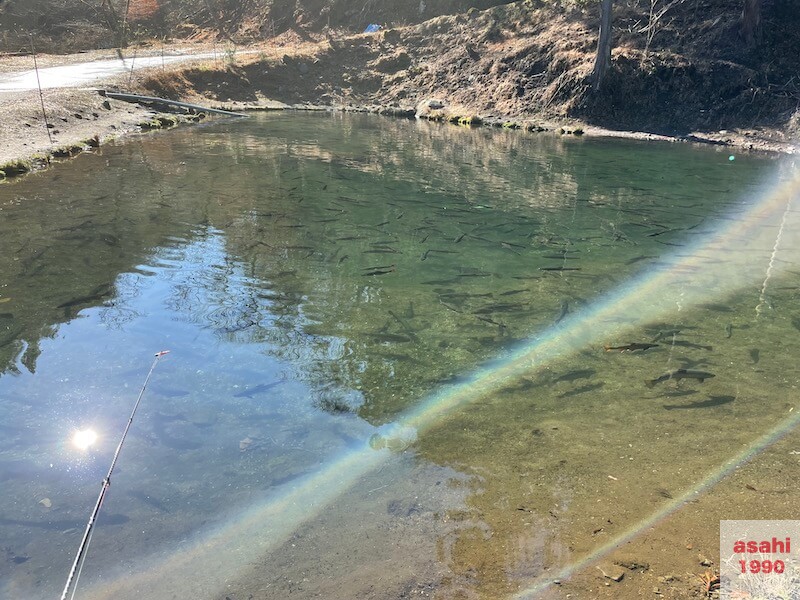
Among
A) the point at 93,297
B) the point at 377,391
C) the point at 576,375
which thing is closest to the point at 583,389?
the point at 576,375

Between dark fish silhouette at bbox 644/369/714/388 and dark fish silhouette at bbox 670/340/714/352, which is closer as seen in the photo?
dark fish silhouette at bbox 644/369/714/388

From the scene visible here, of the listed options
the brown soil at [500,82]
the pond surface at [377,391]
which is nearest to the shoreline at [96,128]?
the brown soil at [500,82]

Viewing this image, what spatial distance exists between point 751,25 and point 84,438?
32.8 metres

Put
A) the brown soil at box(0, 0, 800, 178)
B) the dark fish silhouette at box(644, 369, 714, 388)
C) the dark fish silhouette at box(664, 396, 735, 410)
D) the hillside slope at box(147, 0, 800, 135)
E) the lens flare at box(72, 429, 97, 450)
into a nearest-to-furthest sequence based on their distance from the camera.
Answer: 1. the lens flare at box(72, 429, 97, 450)
2. the dark fish silhouette at box(664, 396, 735, 410)
3. the dark fish silhouette at box(644, 369, 714, 388)
4. the brown soil at box(0, 0, 800, 178)
5. the hillside slope at box(147, 0, 800, 135)

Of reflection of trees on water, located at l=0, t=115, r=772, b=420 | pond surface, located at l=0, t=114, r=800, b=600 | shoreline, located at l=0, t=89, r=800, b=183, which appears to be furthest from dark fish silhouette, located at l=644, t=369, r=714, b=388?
shoreline, located at l=0, t=89, r=800, b=183

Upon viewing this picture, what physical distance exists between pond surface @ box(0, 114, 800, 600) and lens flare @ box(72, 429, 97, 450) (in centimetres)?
6

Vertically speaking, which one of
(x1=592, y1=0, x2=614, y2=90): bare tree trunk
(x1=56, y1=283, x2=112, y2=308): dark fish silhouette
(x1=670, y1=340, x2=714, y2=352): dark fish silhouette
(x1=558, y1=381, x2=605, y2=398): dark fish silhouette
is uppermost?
(x1=592, y1=0, x2=614, y2=90): bare tree trunk

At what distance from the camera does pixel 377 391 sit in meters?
6.31

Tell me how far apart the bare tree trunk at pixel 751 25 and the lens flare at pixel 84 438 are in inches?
1267

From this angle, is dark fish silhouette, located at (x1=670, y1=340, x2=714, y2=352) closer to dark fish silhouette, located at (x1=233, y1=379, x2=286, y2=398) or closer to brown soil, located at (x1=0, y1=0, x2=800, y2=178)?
dark fish silhouette, located at (x1=233, y1=379, x2=286, y2=398)

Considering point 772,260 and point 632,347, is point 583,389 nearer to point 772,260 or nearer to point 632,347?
point 632,347

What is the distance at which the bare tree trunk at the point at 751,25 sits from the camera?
26.9 meters

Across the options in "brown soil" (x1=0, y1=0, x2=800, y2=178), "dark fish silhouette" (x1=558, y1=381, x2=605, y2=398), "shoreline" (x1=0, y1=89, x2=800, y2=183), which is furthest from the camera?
"brown soil" (x1=0, y1=0, x2=800, y2=178)

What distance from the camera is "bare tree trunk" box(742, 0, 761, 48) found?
2692 cm
